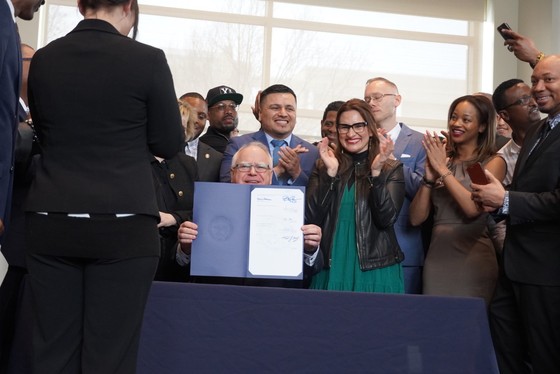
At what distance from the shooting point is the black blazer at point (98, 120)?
1.76 meters

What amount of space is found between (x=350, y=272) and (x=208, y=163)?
1.16m

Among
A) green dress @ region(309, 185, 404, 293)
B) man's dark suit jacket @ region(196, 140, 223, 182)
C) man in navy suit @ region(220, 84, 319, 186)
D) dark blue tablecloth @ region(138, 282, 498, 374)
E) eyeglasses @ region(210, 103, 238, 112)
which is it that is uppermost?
eyeglasses @ region(210, 103, 238, 112)

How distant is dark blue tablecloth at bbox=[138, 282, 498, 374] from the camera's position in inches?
88.7

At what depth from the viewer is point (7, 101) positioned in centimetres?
191

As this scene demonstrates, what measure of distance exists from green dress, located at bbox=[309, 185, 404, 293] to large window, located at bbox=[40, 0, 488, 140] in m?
4.88

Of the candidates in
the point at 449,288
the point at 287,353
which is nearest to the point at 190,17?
the point at 449,288

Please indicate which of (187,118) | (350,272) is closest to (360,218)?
(350,272)

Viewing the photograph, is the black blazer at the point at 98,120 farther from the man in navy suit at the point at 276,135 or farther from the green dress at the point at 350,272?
the man in navy suit at the point at 276,135

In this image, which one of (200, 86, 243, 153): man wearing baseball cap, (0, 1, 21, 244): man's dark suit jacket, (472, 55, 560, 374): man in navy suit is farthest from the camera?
(200, 86, 243, 153): man wearing baseball cap

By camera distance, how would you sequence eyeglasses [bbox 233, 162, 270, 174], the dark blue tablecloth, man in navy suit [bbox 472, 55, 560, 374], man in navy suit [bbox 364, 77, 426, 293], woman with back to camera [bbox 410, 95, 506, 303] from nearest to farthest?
the dark blue tablecloth, man in navy suit [bbox 472, 55, 560, 374], eyeglasses [bbox 233, 162, 270, 174], woman with back to camera [bbox 410, 95, 506, 303], man in navy suit [bbox 364, 77, 426, 293]

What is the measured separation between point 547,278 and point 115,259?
1.79 metres

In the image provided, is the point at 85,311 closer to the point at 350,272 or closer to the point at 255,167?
the point at 255,167

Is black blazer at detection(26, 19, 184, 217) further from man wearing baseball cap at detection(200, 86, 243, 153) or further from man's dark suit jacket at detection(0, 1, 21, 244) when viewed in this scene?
man wearing baseball cap at detection(200, 86, 243, 153)

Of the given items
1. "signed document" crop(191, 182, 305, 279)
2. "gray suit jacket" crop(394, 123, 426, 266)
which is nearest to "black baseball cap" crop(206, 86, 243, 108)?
"gray suit jacket" crop(394, 123, 426, 266)
